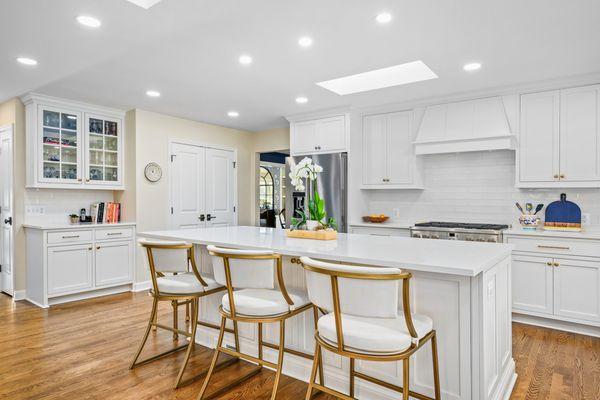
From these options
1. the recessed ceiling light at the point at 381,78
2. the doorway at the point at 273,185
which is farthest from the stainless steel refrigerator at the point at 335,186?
the doorway at the point at 273,185

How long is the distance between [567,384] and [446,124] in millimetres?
2809

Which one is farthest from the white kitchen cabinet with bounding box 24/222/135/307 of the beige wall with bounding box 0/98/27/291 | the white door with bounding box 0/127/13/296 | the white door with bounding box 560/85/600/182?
the white door with bounding box 560/85/600/182

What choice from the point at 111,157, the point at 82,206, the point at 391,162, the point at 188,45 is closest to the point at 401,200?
the point at 391,162

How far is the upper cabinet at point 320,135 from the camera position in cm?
508

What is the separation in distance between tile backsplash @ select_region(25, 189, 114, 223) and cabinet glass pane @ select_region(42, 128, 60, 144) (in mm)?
641

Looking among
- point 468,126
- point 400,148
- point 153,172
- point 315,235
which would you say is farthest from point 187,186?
point 468,126

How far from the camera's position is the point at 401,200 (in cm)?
510

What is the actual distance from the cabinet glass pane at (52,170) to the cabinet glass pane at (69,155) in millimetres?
124

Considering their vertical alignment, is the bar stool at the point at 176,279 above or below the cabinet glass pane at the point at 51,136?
below

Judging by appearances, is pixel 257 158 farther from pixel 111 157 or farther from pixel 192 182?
pixel 111 157

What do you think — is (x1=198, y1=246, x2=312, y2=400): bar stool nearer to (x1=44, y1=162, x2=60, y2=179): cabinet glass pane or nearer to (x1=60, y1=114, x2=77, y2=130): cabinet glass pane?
(x1=44, y1=162, x2=60, y2=179): cabinet glass pane

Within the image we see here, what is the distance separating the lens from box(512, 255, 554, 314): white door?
11.8 feet

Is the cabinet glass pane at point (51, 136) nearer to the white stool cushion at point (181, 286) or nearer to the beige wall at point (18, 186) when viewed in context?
the beige wall at point (18, 186)

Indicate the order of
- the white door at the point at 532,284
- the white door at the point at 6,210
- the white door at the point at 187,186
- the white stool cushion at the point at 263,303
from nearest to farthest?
the white stool cushion at the point at 263,303
the white door at the point at 532,284
the white door at the point at 6,210
the white door at the point at 187,186
